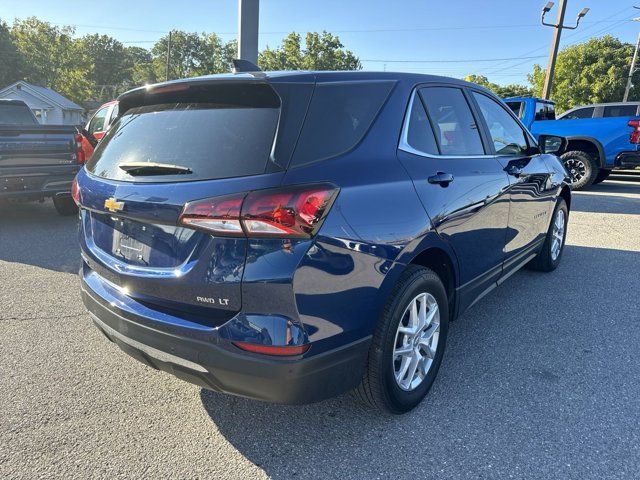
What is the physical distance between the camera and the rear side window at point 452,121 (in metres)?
2.78

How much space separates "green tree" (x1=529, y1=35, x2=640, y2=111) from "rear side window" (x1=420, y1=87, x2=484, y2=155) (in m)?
35.5

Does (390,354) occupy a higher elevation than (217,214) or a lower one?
lower

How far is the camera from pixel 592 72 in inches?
1286

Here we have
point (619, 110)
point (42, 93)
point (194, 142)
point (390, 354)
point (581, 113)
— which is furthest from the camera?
point (42, 93)

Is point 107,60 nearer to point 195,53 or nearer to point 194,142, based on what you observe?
point 195,53

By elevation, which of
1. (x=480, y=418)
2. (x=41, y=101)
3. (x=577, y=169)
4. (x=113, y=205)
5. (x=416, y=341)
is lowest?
(x=480, y=418)

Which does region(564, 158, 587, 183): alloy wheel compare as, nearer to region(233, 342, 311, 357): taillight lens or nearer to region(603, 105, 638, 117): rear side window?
region(603, 105, 638, 117): rear side window

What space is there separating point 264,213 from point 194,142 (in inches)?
22.7

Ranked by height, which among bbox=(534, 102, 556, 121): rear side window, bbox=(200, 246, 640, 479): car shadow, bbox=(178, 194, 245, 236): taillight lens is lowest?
bbox=(200, 246, 640, 479): car shadow

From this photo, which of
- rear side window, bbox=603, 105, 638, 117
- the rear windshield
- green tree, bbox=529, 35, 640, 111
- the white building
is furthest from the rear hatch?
the white building

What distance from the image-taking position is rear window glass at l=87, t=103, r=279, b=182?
1931 mm

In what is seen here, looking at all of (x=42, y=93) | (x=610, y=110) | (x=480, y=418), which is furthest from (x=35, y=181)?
(x=42, y=93)

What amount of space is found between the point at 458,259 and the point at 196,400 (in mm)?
1754

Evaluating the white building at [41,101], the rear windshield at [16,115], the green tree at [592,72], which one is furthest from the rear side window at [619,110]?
the white building at [41,101]
